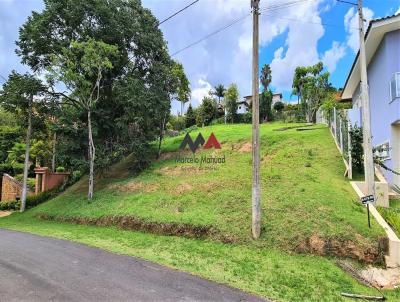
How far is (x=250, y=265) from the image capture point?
770 centimetres

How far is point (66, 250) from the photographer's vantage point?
9.13 metres

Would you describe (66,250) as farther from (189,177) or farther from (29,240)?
(189,177)

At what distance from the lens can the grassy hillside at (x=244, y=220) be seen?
7.26m

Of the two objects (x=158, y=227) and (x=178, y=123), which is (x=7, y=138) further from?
(x=158, y=227)

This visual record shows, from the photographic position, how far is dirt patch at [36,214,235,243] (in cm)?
985

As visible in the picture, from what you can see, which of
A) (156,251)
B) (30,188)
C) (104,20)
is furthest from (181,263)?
(30,188)

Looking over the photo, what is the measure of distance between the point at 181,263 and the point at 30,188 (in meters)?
22.5

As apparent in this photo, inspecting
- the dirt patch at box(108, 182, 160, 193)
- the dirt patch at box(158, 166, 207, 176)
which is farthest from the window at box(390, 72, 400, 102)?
the dirt patch at box(108, 182, 160, 193)

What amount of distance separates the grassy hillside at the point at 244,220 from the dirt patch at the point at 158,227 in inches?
1.4

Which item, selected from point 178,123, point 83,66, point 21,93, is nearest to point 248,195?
point 83,66

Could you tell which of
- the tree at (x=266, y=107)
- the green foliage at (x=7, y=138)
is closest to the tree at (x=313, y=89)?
the tree at (x=266, y=107)

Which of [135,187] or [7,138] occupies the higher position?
[7,138]

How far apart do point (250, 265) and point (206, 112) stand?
38256 millimetres

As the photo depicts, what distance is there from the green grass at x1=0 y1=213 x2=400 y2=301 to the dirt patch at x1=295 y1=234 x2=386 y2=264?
0.25 meters
